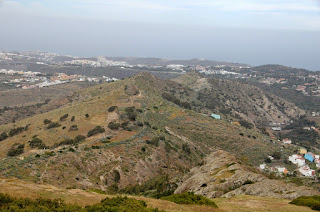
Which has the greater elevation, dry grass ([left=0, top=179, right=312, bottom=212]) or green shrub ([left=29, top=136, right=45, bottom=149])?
dry grass ([left=0, top=179, right=312, bottom=212])

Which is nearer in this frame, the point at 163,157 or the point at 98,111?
the point at 163,157

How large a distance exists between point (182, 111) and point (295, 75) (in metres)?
156

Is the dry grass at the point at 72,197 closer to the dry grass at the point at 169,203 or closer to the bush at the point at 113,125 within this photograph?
the dry grass at the point at 169,203

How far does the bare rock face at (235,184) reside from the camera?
2002 cm

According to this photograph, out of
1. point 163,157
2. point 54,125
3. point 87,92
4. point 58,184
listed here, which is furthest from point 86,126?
point 87,92

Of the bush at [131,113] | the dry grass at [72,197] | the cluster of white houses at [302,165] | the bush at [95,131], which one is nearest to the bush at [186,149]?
the bush at [131,113]

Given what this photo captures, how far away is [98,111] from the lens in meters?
52.9

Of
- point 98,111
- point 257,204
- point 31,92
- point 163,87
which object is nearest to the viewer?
point 257,204

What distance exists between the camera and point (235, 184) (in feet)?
73.9

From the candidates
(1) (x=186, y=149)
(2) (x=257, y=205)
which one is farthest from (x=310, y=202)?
(1) (x=186, y=149)

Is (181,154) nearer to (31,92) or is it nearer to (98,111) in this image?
(98,111)

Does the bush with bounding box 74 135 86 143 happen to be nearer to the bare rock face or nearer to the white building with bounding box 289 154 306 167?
the bare rock face

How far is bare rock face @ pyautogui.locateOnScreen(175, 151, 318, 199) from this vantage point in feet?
65.7

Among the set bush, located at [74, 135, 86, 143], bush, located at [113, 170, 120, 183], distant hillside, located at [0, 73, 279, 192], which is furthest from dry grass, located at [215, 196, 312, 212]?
bush, located at [74, 135, 86, 143]
